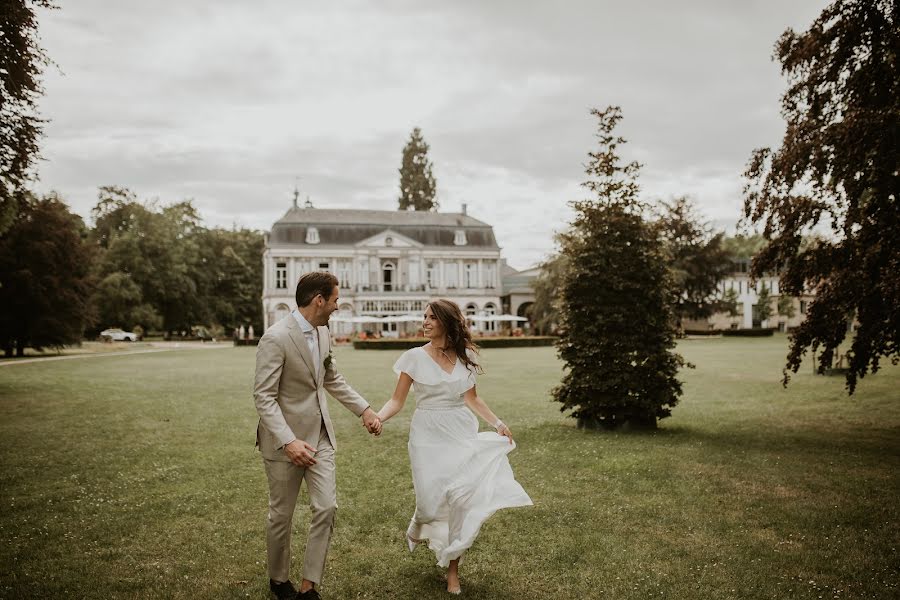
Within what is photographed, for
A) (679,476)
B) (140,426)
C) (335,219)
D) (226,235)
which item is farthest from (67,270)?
(226,235)

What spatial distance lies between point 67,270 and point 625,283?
26.4 m

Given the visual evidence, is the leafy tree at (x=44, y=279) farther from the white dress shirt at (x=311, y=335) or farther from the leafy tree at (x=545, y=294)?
the leafy tree at (x=545, y=294)

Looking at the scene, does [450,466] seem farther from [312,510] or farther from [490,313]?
[490,313]

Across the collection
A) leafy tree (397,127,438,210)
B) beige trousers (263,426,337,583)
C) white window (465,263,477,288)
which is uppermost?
leafy tree (397,127,438,210)

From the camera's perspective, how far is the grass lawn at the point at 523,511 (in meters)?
4.58

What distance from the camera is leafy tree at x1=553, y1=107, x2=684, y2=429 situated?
10.1 meters

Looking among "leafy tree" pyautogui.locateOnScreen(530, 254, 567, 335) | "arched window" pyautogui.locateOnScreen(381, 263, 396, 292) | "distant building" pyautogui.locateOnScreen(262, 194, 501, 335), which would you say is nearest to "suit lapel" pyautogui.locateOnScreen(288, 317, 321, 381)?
"leafy tree" pyautogui.locateOnScreen(530, 254, 567, 335)

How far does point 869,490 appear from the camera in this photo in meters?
6.78

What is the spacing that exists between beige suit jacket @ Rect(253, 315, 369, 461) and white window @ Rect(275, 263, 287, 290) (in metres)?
59.3

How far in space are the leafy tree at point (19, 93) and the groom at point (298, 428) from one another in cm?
1032

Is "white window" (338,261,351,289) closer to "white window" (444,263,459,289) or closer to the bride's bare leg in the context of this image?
"white window" (444,263,459,289)

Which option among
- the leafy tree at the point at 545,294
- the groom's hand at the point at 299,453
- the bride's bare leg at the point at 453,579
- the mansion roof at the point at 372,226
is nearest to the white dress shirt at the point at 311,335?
the groom's hand at the point at 299,453

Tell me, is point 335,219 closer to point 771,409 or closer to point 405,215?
point 405,215

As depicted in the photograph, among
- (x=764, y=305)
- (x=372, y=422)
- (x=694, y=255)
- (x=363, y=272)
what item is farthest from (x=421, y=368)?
(x=764, y=305)
